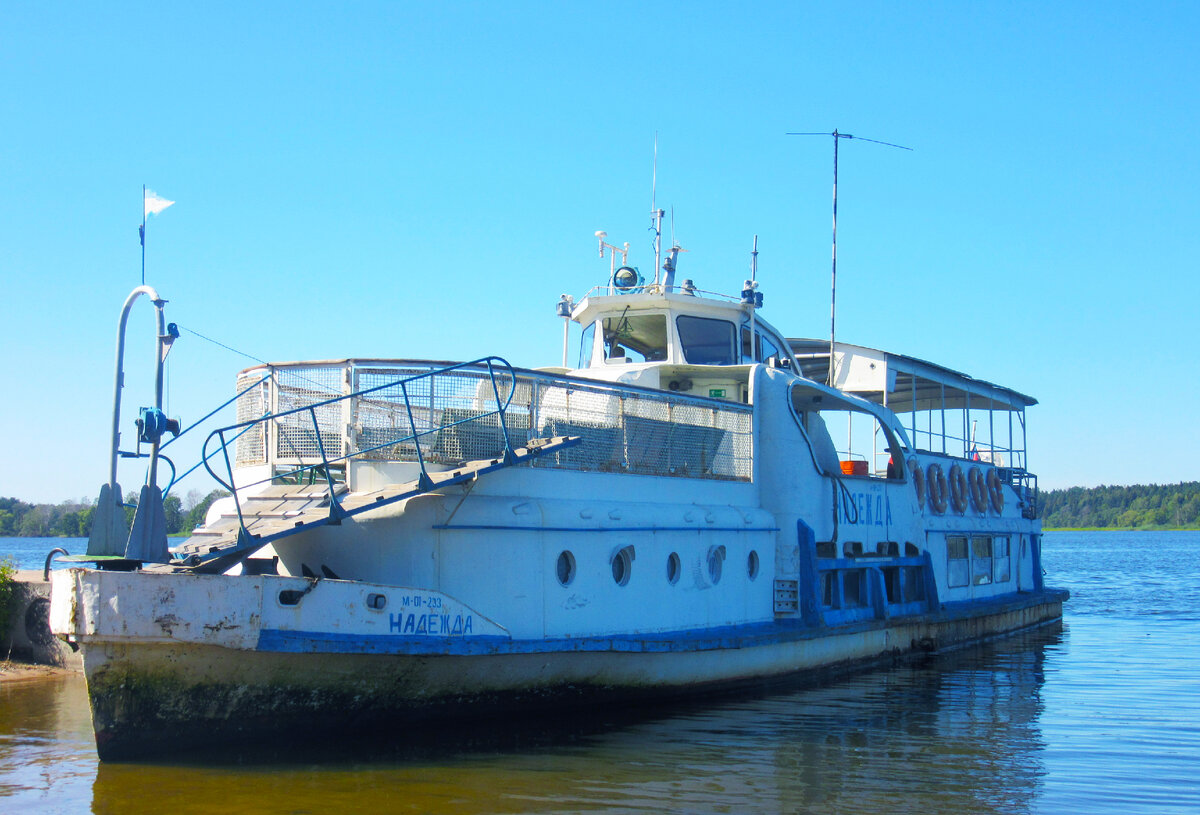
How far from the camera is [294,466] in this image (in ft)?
34.8

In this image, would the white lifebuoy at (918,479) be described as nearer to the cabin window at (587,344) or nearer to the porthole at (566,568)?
the cabin window at (587,344)

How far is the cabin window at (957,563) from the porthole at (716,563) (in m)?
8.09

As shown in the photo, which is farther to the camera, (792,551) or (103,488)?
(792,551)

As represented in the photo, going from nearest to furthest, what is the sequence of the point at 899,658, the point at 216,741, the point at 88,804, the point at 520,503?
1. the point at 88,804
2. the point at 216,741
3. the point at 520,503
4. the point at 899,658

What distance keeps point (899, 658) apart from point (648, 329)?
662 cm

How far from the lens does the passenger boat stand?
8.84 metres

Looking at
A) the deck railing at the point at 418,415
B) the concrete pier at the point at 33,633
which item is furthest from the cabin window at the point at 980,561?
the concrete pier at the point at 33,633

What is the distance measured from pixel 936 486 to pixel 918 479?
108 centimetres

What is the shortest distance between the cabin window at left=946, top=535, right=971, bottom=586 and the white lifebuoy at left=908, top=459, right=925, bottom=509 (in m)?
1.70

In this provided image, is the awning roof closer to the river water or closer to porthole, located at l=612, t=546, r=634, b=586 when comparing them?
the river water

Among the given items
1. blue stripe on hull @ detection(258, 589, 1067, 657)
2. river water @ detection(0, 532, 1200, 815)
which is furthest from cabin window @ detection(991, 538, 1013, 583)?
river water @ detection(0, 532, 1200, 815)

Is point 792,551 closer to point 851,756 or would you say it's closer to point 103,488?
point 851,756

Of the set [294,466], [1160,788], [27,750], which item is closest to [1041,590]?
[1160,788]

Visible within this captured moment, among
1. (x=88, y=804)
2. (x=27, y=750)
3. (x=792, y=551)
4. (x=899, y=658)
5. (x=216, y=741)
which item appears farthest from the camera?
(x=899, y=658)
